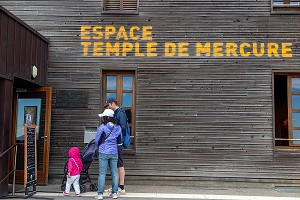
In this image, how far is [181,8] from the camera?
9.90 meters

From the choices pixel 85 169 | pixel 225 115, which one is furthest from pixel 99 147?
pixel 225 115

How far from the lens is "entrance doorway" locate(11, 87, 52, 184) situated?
30.3ft

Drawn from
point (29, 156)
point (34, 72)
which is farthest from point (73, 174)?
point (34, 72)

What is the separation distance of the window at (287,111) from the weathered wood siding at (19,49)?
600cm

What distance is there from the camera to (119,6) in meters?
10.1

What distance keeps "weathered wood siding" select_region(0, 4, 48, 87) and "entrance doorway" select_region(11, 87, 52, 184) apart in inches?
15.5

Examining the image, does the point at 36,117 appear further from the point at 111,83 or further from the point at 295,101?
the point at 295,101

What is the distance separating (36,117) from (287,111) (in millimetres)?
6355

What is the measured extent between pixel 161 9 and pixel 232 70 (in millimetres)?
2416

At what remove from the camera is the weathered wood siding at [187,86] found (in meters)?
9.50

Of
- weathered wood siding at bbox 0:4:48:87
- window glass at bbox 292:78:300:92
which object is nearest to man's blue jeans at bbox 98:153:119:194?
weathered wood siding at bbox 0:4:48:87

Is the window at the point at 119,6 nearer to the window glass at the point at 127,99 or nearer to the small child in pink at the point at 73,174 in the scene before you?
the window glass at the point at 127,99

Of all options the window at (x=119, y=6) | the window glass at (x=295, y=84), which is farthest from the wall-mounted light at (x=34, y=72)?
the window glass at (x=295, y=84)

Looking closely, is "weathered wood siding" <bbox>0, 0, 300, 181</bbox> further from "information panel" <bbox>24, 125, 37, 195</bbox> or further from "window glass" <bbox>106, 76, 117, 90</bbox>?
"information panel" <bbox>24, 125, 37, 195</bbox>
